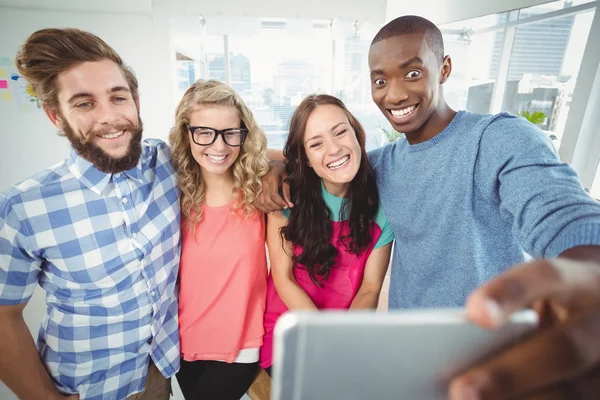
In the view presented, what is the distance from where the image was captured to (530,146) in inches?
31.3

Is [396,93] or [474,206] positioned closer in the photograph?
[474,206]

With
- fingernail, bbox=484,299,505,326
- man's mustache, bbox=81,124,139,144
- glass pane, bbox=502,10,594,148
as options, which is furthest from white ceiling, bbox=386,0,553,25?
fingernail, bbox=484,299,505,326

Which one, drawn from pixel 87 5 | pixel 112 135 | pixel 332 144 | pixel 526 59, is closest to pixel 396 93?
pixel 332 144

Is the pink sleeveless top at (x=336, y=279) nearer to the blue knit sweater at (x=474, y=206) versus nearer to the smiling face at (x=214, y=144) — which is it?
the blue knit sweater at (x=474, y=206)

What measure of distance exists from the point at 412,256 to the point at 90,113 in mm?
1239

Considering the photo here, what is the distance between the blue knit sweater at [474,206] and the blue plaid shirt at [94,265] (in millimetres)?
911

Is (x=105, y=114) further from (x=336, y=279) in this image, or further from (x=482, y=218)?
(x=482, y=218)

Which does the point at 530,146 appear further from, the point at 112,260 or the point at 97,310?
the point at 97,310

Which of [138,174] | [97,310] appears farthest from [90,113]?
[97,310]

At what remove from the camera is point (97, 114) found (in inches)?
42.1

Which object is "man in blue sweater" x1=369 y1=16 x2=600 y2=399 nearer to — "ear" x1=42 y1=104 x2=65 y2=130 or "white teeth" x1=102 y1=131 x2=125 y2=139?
"white teeth" x1=102 y1=131 x2=125 y2=139

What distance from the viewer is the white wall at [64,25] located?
3453mm

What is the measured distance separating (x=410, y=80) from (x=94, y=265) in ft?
4.11

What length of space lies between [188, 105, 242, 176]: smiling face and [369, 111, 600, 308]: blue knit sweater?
68cm
